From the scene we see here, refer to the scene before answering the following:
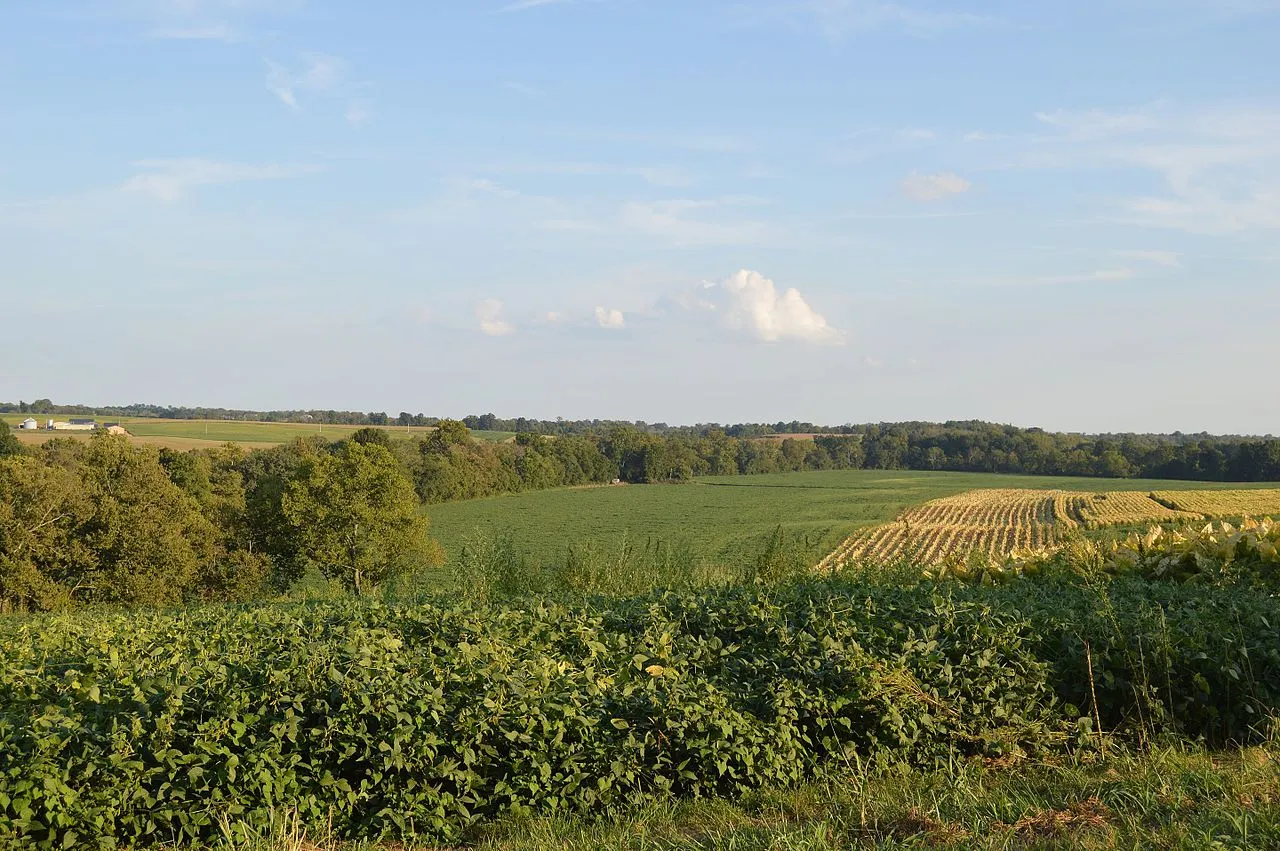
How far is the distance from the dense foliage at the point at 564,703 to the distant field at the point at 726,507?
45369 millimetres

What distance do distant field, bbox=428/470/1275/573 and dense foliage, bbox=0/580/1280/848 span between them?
45.4 meters

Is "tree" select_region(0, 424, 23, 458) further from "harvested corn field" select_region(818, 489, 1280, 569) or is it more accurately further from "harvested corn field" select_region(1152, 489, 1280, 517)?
"harvested corn field" select_region(1152, 489, 1280, 517)

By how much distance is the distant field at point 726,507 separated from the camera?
68.8m

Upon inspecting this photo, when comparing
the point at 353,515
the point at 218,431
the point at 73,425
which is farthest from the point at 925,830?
the point at 218,431

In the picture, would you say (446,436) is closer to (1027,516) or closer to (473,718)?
(1027,516)

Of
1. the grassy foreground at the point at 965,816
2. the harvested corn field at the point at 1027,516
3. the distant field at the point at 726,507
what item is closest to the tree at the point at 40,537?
the distant field at the point at 726,507

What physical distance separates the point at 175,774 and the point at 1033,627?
5538mm

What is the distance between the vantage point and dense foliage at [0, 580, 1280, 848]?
4.68m

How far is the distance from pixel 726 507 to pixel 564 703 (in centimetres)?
9351

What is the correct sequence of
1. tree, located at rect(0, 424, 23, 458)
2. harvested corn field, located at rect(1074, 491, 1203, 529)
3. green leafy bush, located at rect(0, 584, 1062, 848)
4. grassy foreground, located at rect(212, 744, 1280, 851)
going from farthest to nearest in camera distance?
1. tree, located at rect(0, 424, 23, 458)
2. harvested corn field, located at rect(1074, 491, 1203, 529)
3. green leafy bush, located at rect(0, 584, 1062, 848)
4. grassy foreground, located at rect(212, 744, 1280, 851)

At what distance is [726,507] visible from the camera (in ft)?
322

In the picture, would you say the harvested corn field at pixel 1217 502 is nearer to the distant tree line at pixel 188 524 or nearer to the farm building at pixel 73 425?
the distant tree line at pixel 188 524

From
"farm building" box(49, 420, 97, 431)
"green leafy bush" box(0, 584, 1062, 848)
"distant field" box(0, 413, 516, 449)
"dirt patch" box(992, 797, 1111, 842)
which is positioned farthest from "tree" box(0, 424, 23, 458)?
"dirt patch" box(992, 797, 1111, 842)

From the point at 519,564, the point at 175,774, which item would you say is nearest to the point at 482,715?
the point at 175,774
